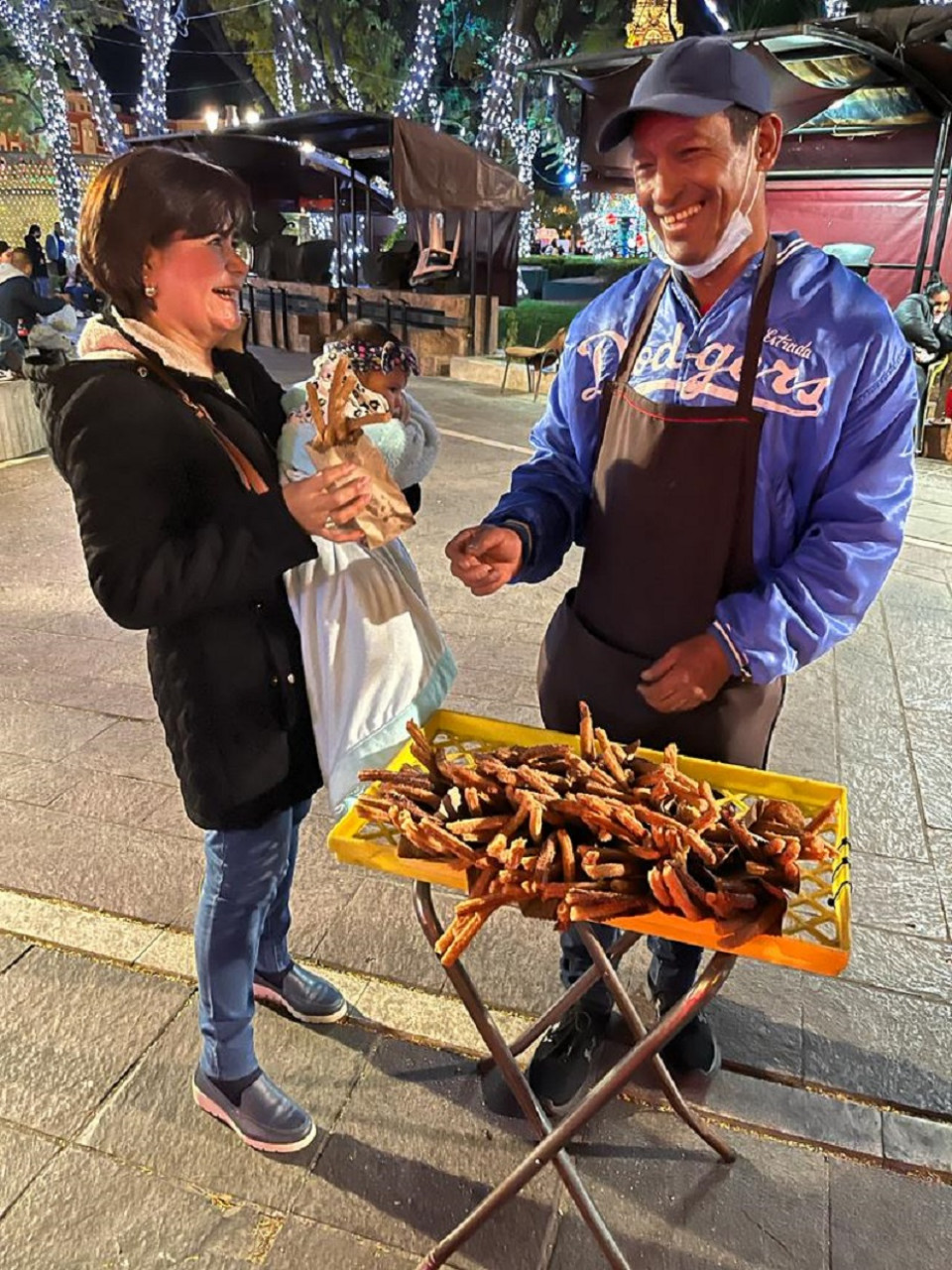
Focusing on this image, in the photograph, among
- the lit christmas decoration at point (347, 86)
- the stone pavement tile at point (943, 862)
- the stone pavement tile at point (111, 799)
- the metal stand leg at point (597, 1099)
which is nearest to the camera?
the metal stand leg at point (597, 1099)

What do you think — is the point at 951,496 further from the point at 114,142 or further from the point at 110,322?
the point at 114,142

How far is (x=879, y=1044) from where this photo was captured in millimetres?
2506

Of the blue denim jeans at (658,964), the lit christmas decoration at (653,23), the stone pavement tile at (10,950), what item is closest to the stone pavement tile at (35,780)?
the stone pavement tile at (10,950)

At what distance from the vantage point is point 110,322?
168cm

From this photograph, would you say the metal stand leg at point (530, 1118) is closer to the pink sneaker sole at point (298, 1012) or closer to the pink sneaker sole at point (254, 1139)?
the pink sneaker sole at point (254, 1139)

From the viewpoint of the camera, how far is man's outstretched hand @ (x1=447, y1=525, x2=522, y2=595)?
2070 millimetres

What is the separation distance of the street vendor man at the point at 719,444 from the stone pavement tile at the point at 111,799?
1995 mm

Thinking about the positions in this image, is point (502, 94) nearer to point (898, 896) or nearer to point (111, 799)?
point (111, 799)

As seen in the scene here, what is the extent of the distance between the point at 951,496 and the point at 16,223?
3059cm

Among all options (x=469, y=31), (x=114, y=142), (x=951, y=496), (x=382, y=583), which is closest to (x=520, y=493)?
(x=382, y=583)

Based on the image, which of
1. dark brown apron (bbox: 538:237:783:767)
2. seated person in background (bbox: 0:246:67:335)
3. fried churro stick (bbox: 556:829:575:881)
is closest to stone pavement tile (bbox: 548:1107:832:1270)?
dark brown apron (bbox: 538:237:783:767)

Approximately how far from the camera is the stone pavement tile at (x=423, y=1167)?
1975 mm

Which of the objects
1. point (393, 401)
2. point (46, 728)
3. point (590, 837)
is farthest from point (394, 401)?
point (46, 728)

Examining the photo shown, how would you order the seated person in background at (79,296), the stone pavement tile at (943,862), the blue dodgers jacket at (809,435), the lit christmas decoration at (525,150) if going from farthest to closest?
the lit christmas decoration at (525,150) < the seated person in background at (79,296) < the stone pavement tile at (943,862) < the blue dodgers jacket at (809,435)
